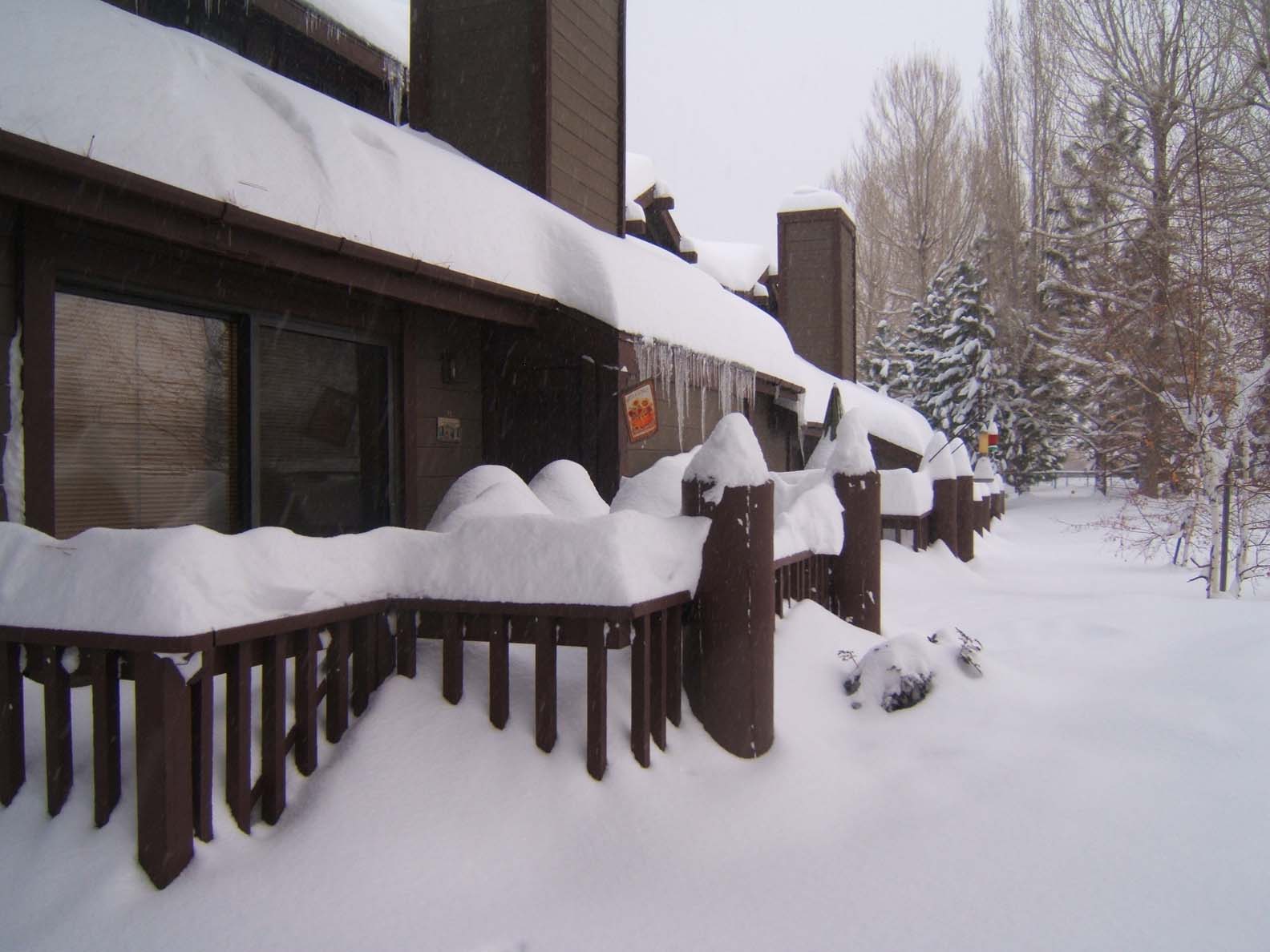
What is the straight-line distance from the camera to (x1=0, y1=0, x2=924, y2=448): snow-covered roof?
3.19 metres

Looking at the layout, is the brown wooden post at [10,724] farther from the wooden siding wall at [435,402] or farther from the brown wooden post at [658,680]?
the wooden siding wall at [435,402]

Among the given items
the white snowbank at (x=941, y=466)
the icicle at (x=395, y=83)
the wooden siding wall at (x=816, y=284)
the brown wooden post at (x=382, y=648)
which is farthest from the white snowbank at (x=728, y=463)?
the wooden siding wall at (x=816, y=284)

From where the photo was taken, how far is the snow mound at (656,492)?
12.1ft

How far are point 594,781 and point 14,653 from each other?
166cm

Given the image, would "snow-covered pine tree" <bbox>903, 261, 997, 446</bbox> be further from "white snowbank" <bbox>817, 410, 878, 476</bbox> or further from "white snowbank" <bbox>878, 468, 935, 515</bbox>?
"white snowbank" <bbox>817, 410, 878, 476</bbox>

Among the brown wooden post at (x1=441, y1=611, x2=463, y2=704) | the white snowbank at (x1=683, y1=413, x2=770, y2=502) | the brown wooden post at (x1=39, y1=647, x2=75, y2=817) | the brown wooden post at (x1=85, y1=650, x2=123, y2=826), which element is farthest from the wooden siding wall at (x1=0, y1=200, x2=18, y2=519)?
the white snowbank at (x1=683, y1=413, x2=770, y2=502)

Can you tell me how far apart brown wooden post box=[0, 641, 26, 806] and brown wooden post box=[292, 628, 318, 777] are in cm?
72

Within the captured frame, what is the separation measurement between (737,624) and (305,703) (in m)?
1.41

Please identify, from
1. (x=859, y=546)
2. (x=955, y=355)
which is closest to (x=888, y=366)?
(x=955, y=355)

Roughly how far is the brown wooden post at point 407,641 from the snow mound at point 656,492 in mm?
932

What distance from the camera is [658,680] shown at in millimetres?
3098

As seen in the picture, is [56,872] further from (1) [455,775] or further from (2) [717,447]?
(2) [717,447]

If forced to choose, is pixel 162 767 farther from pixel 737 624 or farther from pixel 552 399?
pixel 552 399

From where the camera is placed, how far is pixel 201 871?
2.34m
